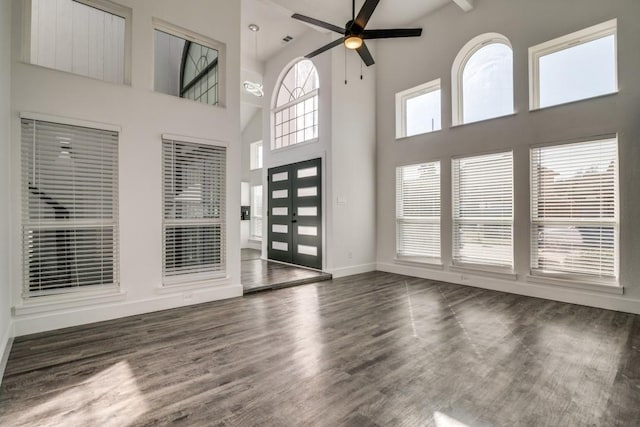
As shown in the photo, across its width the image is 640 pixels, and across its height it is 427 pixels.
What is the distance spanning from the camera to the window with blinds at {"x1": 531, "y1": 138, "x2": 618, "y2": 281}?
3.91 meters

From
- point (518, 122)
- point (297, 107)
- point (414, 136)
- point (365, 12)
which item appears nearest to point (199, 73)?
point (365, 12)

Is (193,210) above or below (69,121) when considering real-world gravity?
below

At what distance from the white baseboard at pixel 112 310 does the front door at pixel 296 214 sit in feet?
6.84

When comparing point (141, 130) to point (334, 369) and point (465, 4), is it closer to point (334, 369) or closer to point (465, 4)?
point (334, 369)

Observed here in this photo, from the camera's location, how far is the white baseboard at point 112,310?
312 centimetres

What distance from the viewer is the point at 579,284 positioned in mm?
4102

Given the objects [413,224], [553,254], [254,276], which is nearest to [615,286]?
[553,254]

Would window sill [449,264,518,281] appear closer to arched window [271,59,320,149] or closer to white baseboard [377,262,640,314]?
white baseboard [377,262,640,314]

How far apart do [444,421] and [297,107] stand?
620cm

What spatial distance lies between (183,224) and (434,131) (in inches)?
174

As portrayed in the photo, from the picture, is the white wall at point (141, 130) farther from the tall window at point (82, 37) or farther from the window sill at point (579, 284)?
the window sill at point (579, 284)

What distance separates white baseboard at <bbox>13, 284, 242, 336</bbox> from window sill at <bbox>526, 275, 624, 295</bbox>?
14.0 ft

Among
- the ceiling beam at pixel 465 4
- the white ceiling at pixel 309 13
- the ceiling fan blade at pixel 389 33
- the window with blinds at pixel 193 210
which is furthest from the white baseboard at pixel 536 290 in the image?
the white ceiling at pixel 309 13

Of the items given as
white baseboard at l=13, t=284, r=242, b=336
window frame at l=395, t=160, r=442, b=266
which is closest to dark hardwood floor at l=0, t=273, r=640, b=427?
white baseboard at l=13, t=284, r=242, b=336
